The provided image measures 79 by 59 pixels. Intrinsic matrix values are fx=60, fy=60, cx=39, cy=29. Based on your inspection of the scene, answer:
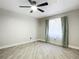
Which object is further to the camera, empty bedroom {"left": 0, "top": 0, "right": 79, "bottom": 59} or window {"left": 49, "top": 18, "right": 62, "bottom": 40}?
window {"left": 49, "top": 18, "right": 62, "bottom": 40}

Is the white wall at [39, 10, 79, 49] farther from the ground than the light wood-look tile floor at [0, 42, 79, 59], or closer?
farther from the ground

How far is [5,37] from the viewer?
3982 mm

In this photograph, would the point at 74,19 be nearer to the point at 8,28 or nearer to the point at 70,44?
the point at 70,44

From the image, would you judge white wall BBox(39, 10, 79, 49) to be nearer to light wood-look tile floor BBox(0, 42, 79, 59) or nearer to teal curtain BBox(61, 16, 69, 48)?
teal curtain BBox(61, 16, 69, 48)

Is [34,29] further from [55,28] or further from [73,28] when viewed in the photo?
[73,28]

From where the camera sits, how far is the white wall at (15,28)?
12.8ft

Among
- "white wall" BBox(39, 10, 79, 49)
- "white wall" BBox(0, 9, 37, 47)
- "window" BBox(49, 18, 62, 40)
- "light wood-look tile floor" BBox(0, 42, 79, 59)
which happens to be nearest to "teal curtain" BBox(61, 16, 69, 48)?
"white wall" BBox(39, 10, 79, 49)

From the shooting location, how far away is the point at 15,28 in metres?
4.51

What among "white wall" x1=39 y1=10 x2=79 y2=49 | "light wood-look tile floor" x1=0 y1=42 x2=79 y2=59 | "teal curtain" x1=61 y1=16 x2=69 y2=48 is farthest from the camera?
"teal curtain" x1=61 y1=16 x2=69 y2=48

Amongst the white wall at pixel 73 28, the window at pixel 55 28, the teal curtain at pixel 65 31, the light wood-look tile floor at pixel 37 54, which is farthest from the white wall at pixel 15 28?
the white wall at pixel 73 28

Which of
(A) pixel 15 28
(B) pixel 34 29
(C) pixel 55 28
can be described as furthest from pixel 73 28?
(A) pixel 15 28

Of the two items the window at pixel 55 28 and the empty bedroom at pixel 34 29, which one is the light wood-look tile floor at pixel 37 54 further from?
the window at pixel 55 28

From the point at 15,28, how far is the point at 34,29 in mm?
1982

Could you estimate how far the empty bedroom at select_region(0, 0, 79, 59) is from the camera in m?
3.32
